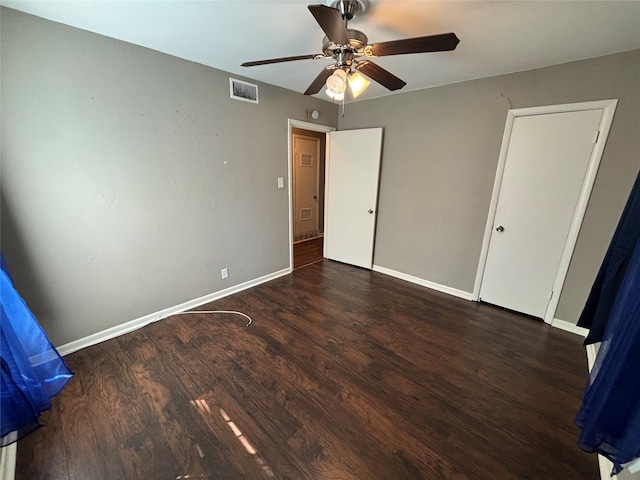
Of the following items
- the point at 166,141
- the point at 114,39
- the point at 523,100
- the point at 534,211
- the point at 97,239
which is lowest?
the point at 97,239

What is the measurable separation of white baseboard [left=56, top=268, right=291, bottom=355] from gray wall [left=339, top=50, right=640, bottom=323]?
6.37 feet

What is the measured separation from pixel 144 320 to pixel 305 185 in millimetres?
3557

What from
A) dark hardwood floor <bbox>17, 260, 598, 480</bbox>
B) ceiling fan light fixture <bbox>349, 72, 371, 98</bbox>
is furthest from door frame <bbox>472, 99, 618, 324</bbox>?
ceiling fan light fixture <bbox>349, 72, 371, 98</bbox>

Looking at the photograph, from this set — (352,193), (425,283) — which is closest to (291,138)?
(352,193)

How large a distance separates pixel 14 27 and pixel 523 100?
3.77 meters

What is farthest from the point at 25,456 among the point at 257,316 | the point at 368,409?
the point at 368,409

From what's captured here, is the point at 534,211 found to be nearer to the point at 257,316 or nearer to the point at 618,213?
the point at 618,213

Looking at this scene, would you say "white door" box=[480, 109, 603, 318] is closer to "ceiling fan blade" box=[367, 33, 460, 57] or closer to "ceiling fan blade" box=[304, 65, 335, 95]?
"ceiling fan blade" box=[367, 33, 460, 57]

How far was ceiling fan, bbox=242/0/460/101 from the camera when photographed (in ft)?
3.84

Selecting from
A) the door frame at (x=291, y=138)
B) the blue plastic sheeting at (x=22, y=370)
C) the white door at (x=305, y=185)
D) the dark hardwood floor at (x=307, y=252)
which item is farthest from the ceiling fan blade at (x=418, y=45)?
the white door at (x=305, y=185)

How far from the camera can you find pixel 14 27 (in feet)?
5.02

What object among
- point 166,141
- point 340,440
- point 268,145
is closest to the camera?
point 340,440

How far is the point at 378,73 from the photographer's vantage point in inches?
63.6

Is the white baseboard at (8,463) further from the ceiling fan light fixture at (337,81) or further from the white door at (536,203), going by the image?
the white door at (536,203)
